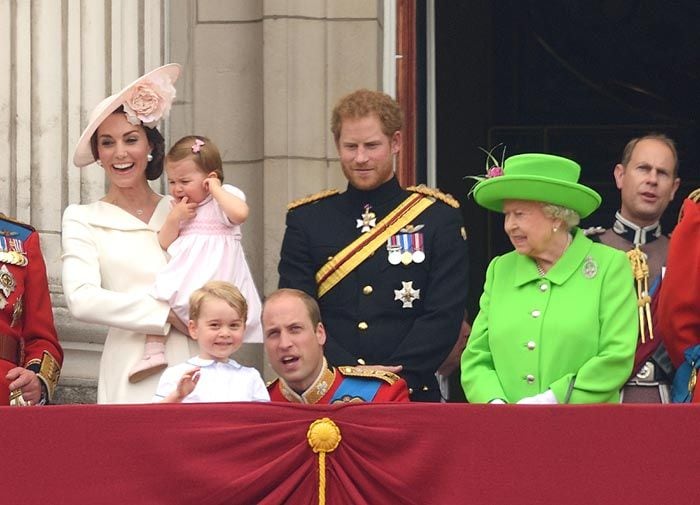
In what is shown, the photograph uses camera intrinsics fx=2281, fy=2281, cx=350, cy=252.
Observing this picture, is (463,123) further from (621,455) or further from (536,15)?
(621,455)

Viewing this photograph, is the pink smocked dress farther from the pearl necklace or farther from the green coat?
the pearl necklace

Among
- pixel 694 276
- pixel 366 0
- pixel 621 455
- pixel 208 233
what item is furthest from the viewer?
pixel 366 0

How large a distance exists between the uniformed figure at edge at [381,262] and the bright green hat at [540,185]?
18.0 inches

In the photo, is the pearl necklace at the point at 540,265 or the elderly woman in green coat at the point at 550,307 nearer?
the elderly woman in green coat at the point at 550,307

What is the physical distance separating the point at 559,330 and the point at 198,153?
143 cm

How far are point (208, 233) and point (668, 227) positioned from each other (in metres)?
3.74

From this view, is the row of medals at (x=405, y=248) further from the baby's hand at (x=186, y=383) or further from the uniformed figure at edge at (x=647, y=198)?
the baby's hand at (x=186, y=383)

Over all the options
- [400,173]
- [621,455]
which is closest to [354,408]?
[621,455]

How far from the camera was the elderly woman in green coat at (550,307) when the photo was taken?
282 inches

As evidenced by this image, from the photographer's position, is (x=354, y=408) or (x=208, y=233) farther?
(x=208, y=233)

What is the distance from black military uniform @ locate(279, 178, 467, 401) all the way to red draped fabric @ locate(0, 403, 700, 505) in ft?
2.89

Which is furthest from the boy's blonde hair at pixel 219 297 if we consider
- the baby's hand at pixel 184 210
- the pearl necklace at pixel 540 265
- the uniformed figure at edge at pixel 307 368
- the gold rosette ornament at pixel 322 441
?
the pearl necklace at pixel 540 265

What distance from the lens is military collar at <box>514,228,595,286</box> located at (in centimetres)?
734

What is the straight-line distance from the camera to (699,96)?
36.7 ft
